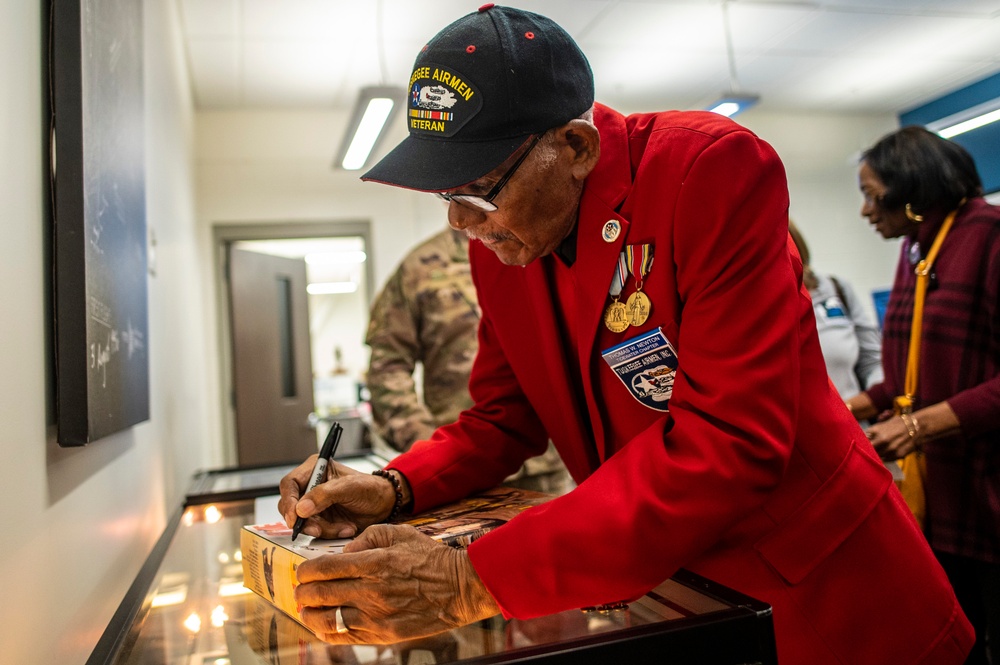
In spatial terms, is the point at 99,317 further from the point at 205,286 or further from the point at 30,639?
the point at 205,286

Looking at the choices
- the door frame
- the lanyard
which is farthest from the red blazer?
the door frame

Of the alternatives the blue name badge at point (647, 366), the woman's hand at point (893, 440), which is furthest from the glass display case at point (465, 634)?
the woman's hand at point (893, 440)

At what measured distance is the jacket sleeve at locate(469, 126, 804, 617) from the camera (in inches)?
28.8

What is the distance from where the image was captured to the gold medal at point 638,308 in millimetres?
904

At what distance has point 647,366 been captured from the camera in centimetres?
92

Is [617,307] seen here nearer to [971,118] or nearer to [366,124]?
[366,124]

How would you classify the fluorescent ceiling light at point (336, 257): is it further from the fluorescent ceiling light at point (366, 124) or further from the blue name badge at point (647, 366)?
the blue name badge at point (647, 366)

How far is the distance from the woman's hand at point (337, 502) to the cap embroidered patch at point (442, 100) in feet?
1.49

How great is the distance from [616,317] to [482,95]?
0.31 meters

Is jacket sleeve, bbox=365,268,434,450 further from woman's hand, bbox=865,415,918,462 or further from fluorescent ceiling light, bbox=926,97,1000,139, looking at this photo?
fluorescent ceiling light, bbox=926,97,1000,139

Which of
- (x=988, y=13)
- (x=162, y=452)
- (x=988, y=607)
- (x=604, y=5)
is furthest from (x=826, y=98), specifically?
(x=162, y=452)

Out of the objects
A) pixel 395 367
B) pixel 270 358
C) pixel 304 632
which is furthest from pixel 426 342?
pixel 270 358

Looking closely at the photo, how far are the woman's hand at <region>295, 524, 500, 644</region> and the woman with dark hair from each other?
133cm

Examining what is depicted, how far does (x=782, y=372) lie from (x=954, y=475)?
4.45 feet
